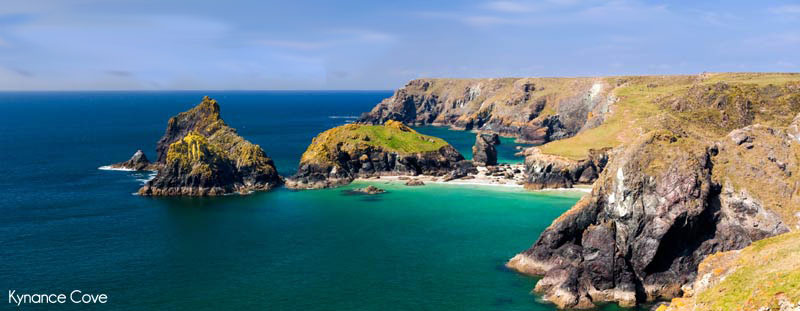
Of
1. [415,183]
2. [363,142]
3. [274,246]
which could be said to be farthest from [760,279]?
[363,142]

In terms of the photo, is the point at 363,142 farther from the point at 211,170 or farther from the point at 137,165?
the point at 137,165

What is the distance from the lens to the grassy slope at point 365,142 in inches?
5404

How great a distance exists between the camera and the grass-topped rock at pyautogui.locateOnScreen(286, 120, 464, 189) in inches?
5207

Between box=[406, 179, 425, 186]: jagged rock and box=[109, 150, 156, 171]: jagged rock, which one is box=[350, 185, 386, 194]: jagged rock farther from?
box=[109, 150, 156, 171]: jagged rock

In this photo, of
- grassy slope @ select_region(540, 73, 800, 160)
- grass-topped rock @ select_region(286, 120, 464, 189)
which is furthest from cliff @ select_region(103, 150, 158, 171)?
grassy slope @ select_region(540, 73, 800, 160)

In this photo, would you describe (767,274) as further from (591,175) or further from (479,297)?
(591,175)

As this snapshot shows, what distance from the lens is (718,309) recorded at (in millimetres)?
36344

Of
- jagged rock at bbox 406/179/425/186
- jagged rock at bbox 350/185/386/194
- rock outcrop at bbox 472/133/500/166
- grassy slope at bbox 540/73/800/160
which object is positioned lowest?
jagged rock at bbox 350/185/386/194

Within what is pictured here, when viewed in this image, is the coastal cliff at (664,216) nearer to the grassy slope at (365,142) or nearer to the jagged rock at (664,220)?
the jagged rock at (664,220)

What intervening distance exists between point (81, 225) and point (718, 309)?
93251mm

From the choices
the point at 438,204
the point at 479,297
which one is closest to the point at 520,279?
the point at 479,297

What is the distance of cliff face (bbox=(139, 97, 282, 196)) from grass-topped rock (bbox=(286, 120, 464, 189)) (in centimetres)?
805

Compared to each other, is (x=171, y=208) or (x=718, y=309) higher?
(x=718, y=309)

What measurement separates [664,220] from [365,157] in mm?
89250
